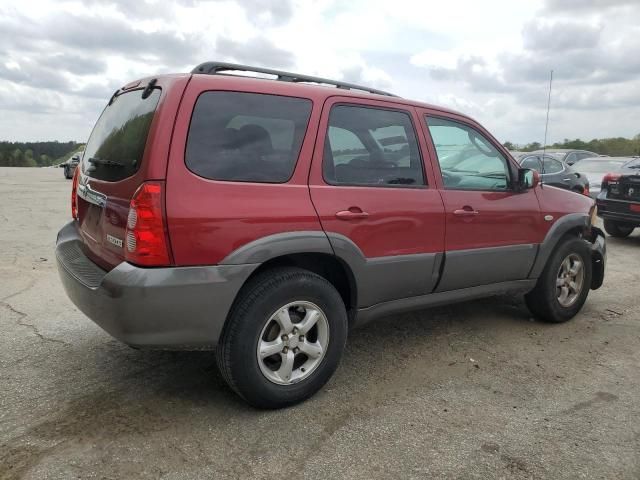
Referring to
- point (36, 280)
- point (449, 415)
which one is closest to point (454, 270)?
point (449, 415)

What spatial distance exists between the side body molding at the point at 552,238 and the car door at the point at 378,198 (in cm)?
117

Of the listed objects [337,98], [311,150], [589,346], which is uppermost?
[337,98]

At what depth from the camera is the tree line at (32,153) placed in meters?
80.2

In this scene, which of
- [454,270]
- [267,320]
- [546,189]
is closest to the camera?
[267,320]

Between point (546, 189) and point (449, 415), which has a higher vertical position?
point (546, 189)

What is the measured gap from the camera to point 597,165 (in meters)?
13.3

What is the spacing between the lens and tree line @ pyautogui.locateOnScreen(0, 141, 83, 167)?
8019 cm

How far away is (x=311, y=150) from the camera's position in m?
3.09

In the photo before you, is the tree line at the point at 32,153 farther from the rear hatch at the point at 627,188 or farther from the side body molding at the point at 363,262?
the side body molding at the point at 363,262

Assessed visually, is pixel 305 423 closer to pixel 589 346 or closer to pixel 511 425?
pixel 511 425

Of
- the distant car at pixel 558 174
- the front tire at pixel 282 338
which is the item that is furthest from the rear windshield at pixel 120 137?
the distant car at pixel 558 174

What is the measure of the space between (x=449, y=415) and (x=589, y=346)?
179 centimetres

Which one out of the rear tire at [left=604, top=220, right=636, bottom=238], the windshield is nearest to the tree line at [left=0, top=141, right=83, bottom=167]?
the windshield

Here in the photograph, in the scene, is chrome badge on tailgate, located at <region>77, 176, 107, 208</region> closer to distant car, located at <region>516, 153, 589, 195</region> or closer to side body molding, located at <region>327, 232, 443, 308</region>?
side body molding, located at <region>327, 232, 443, 308</region>
